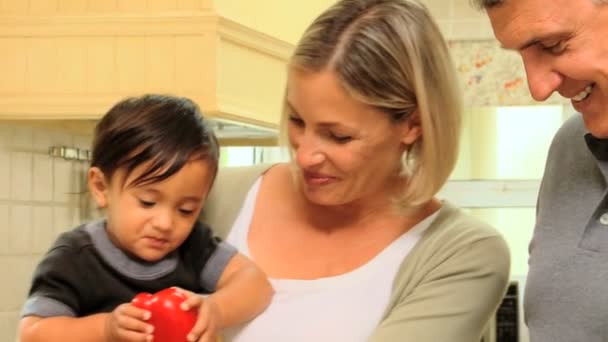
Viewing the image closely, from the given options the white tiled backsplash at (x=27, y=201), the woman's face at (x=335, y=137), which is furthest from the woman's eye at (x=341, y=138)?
the white tiled backsplash at (x=27, y=201)

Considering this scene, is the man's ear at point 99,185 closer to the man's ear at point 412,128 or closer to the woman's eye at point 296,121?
the woman's eye at point 296,121

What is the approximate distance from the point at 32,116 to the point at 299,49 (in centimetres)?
95

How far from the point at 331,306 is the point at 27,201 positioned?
1.20m

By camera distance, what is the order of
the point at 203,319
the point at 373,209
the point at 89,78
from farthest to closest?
the point at 89,78 < the point at 373,209 < the point at 203,319

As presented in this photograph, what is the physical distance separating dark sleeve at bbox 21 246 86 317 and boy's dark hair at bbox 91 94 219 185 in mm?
132

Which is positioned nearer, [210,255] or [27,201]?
[210,255]

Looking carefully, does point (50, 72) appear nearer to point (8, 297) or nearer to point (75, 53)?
point (75, 53)

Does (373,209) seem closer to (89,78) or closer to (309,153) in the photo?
(309,153)

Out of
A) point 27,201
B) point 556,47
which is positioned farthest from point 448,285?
point 27,201

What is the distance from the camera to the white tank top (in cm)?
139

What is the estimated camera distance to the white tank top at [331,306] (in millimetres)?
1391

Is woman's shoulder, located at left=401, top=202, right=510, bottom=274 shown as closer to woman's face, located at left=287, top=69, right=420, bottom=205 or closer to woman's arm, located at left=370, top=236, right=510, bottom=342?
woman's arm, located at left=370, top=236, right=510, bottom=342

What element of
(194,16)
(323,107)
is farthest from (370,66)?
(194,16)

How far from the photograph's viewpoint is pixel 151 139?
137 centimetres
